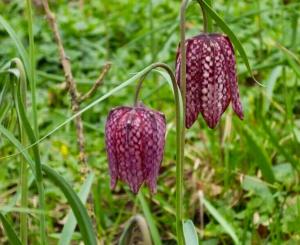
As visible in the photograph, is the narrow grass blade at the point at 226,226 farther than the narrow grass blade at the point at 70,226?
Yes

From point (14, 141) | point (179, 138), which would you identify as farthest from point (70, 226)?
point (179, 138)

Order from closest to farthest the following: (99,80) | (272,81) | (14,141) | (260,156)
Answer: (14,141) → (99,80) → (260,156) → (272,81)

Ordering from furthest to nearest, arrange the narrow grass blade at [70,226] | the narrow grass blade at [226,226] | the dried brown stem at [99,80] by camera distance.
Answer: the narrow grass blade at [226,226] < the dried brown stem at [99,80] < the narrow grass blade at [70,226]

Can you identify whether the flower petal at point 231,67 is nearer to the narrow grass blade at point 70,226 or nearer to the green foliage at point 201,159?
the green foliage at point 201,159

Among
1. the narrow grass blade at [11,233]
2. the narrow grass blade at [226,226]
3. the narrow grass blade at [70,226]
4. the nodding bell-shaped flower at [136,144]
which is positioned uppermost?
the nodding bell-shaped flower at [136,144]

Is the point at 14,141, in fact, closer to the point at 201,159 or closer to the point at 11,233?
the point at 11,233

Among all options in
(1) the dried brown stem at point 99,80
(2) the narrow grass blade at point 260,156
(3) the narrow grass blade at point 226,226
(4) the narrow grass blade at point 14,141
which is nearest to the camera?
(4) the narrow grass blade at point 14,141

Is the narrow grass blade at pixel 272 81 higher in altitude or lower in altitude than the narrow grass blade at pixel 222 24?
lower

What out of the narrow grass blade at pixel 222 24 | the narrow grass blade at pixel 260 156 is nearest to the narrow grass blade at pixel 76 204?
the narrow grass blade at pixel 222 24
